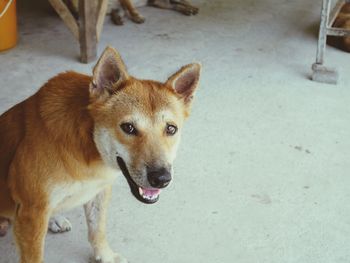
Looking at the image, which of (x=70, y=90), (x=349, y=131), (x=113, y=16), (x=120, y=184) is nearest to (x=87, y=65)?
(x=113, y=16)

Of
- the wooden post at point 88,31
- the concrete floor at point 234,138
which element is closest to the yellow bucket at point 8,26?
the concrete floor at point 234,138

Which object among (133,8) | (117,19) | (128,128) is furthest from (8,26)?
(128,128)

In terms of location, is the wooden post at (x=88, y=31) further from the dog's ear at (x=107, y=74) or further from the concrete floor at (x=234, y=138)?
the dog's ear at (x=107, y=74)

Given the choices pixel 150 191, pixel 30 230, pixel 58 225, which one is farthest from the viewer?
pixel 58 225

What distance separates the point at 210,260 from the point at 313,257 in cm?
49

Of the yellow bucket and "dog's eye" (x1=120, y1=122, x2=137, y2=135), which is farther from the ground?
"dog's eye" (x1=120, y1=122, x2=137, y2=135)

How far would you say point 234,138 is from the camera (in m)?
3.88

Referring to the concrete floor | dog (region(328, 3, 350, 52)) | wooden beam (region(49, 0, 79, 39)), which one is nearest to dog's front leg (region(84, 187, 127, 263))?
the concrete floor

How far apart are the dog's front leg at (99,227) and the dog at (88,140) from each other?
7.3 inches

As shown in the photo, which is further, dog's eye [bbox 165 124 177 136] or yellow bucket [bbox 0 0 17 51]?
yellow bucket [bbox 0 0 17 51]

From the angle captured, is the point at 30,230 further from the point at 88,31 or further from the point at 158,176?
the point at 88,31

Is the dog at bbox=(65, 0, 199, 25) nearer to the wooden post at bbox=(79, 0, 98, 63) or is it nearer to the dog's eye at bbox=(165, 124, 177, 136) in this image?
the wooden post at bbox=(79, 0, 98, 63)

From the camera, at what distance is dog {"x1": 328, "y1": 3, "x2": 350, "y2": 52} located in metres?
5.15

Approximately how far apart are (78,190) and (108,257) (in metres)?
0.52
